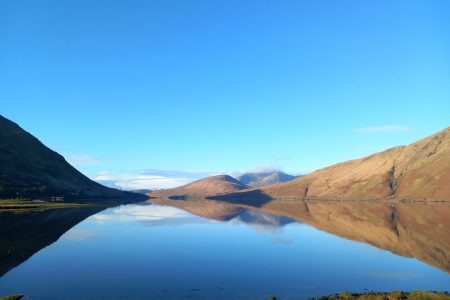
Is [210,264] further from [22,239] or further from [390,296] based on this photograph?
[22,239]

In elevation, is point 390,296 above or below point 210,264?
below

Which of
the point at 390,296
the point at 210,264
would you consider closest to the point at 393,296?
the point at 390,296

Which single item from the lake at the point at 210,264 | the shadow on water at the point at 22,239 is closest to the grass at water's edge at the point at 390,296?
the lake at the point at 210,264

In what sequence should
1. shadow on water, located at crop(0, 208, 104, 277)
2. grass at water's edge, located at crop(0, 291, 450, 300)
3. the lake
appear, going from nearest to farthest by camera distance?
grass at water's edge, located at crop(0, 291, 450, 300) → the lake → shadow on water, located at crop(0, 208, 104, 277)

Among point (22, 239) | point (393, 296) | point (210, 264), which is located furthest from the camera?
point (22, 239)

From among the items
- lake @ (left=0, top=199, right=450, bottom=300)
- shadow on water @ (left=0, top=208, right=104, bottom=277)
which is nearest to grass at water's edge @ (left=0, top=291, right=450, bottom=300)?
lake @ (left=0, top=199, right=450, bottom=300)

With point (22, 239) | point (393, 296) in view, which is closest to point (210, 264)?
point (393, 296)

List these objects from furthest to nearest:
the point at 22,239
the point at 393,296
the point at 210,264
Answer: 1. the point at 22,239
2. the point at 210,264
3. the point at 393,296

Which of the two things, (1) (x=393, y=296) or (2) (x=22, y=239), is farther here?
(2) (x=22, y=239)

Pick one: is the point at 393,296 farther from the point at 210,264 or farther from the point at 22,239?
the point at 22,239

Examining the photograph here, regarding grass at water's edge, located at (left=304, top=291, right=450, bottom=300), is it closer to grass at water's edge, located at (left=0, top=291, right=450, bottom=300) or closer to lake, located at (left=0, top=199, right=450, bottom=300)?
grass at water's edge, located at (left=0, top=291, right=450, bottom=300)

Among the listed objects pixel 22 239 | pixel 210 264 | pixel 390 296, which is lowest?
pixel 390 296

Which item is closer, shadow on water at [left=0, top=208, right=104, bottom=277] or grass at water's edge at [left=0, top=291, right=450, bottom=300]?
grass at water's edge at [left=0, top=291, right=450, bottom=300]

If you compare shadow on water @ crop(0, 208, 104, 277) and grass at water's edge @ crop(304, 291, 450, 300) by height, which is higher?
shadow on water @ crop(0, 208, 104, 277)
